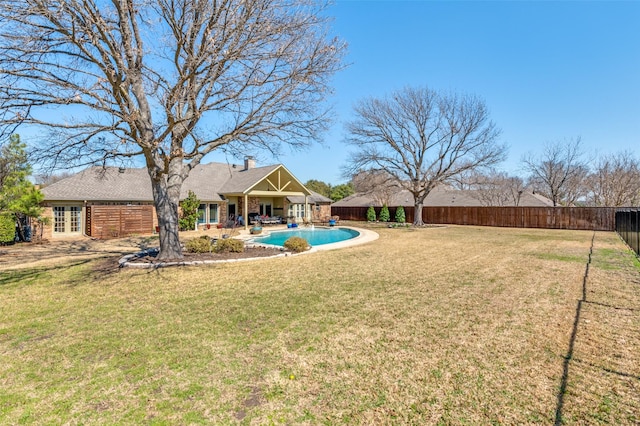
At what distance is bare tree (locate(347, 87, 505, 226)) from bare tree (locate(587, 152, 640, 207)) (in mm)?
13796

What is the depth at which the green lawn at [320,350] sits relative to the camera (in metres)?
2.87

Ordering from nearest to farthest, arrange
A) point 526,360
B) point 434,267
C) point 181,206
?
point 526,360, point 434,267, point 181,206

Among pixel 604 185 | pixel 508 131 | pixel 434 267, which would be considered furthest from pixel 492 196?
pixel 434 267

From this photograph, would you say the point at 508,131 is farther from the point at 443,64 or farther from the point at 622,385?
the point at 622,385

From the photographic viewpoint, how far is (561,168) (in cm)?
3359

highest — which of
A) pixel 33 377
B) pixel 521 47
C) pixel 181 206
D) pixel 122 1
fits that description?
pixel 521 47

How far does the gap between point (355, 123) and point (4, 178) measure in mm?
22474

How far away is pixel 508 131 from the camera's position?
26.5 metres

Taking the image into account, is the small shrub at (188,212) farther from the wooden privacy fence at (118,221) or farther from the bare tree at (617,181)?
the bare tree at (617,181)

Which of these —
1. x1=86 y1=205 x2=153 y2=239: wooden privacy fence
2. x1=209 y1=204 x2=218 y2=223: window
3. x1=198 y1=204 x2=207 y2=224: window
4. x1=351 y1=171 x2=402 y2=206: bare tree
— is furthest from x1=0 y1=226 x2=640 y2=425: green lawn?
x1=351 y1=171 x2=402 y2=206: bare tree

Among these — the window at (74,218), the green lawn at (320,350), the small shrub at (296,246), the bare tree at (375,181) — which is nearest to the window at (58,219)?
the window at (74,218)

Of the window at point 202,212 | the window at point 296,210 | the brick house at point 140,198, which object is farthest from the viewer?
the window at point 296,210

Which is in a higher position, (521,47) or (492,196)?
(521,47)

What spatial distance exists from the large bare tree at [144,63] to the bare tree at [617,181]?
33.6 metres
